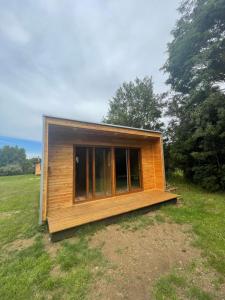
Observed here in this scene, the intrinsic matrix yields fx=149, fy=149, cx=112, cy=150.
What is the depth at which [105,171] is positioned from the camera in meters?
5.82

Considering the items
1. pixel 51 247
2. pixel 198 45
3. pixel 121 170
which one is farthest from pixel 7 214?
pixel 198 45

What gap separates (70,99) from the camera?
14.0 m

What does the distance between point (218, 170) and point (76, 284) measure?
7.55 meters

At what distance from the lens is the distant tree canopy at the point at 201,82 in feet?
21.2

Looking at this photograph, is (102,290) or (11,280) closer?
(102,290)

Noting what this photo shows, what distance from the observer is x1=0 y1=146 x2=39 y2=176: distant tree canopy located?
775 inches

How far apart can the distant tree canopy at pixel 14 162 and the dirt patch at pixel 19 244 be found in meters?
19.7

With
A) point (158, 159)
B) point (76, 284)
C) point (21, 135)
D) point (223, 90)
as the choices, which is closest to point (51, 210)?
point (76, 284)

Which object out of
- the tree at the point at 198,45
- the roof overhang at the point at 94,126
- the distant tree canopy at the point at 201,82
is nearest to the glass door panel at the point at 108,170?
the roof overhang at the point at 94,126

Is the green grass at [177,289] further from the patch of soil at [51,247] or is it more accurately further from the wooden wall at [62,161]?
the wooden wall at [62,161]

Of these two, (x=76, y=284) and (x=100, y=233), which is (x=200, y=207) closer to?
(x=100, y=233)

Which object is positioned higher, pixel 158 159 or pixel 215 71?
pixel 215 71

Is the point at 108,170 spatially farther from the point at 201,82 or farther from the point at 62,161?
the point at 201,82

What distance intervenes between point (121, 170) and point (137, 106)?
1065 cm
